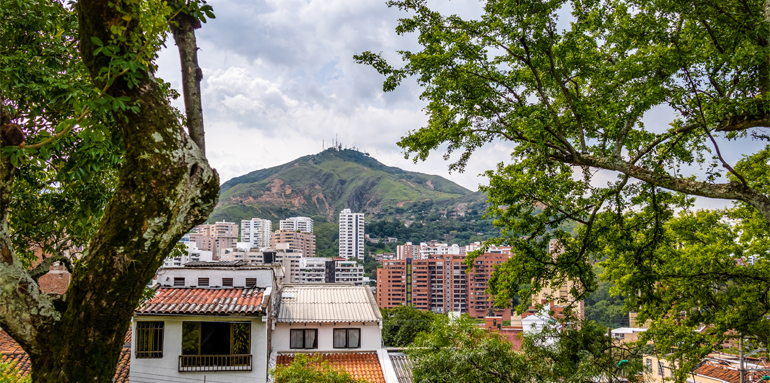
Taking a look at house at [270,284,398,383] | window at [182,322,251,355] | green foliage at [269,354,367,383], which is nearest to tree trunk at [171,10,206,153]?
green foliage at [269,354,367,383]

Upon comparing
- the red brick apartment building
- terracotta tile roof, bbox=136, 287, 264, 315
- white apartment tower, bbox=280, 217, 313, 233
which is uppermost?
white apartment tower, bbox=280, 217, 313, 233

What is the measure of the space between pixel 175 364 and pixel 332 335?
471 cm

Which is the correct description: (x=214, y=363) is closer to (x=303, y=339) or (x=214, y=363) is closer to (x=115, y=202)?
(x=303, y=339)

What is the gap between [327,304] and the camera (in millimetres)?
14773

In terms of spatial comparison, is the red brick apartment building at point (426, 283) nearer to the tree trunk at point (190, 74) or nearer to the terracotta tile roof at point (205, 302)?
the terracotta tile roof at point (205, 302)

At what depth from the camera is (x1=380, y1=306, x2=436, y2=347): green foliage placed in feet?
96.3

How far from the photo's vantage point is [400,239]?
14375cm

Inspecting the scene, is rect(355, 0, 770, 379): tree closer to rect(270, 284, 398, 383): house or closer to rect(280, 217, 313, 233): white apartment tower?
rect(270, 284, 398, 383): house

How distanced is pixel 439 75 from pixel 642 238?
4890 millimetres

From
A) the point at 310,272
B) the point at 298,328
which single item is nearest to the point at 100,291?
the point at 298,328

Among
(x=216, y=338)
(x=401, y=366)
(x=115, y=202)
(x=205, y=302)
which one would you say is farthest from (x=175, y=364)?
(x=115, y=202)

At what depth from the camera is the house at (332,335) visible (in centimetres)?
1273

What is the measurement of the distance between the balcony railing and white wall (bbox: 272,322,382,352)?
247cm

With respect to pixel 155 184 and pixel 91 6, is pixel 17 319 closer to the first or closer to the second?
pixel 155 184
